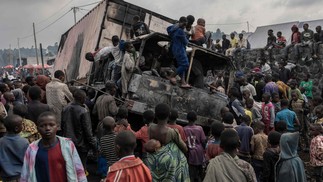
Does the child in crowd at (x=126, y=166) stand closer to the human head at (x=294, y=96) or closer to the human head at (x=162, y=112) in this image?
the human head at (x=162, y=112)

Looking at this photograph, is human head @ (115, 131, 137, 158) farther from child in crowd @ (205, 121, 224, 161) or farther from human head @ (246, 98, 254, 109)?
human head @ (246, 98, 254, 109)

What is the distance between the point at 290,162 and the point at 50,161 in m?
2.66

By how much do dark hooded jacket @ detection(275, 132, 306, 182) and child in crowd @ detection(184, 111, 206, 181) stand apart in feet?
6.31

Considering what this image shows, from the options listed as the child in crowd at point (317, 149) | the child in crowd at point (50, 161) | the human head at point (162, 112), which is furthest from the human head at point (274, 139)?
the child in crowd at point (50, 161)

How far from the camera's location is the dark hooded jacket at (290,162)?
4867mm

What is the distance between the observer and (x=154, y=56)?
9.88 m

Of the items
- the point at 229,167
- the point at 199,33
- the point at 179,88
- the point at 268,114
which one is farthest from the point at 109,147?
the point at 199,33

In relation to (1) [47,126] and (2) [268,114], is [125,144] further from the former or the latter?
(2) [268,114]

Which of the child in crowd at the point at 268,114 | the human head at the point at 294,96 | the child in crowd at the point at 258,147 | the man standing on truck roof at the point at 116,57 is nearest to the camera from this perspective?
the child in crowd at the point at 258,147

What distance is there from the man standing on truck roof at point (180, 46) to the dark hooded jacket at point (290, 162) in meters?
4.13

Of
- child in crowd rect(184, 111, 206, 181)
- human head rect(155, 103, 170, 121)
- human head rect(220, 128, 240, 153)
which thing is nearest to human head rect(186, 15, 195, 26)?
child in crowd rect(184, 111, 206, 181)

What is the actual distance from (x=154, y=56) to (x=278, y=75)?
6656 millimetres

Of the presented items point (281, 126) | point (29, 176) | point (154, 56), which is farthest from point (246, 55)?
point (29, 176)

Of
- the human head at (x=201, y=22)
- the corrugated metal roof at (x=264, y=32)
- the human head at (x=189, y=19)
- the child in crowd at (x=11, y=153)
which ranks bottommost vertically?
the child in crowd at (x=11, y=153)
